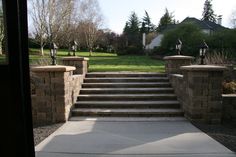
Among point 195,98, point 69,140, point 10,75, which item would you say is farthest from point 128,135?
point 10,75

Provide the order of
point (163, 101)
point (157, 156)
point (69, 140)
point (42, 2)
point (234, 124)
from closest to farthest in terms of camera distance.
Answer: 1. point (157, 156)
2. point (69, 140)
3. point (234, 124)
4. point (163, 101)
5. point (42, 2)

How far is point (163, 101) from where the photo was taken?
8539 mm

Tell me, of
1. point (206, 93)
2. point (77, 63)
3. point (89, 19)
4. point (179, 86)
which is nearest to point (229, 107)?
point (206, 93)

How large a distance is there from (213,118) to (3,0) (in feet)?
20.2

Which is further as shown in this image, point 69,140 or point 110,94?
point 110,94

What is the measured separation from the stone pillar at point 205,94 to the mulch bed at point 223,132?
0.27 meters

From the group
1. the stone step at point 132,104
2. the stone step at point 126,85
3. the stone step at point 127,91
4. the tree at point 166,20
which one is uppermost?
the tree at point 166,20

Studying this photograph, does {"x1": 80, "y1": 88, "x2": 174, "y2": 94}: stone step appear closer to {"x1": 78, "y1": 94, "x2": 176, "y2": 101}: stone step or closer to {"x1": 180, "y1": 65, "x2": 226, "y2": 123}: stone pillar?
{"x1": 78, "y1": 94, "x2": 176, "y2": 101}: stone step

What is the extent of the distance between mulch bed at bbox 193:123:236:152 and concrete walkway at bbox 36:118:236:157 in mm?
154

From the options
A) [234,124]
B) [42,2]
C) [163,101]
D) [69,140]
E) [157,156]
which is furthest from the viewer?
[42,2]

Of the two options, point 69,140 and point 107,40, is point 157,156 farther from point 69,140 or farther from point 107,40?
point 107,40

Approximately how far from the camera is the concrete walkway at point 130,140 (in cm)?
479

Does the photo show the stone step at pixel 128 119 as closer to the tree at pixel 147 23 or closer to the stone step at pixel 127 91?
the stone step at pixel 127 91

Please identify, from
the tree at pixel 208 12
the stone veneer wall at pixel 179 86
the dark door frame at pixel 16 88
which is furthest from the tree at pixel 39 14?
the tree at pixel 208 12
